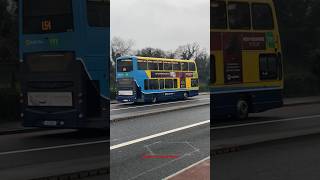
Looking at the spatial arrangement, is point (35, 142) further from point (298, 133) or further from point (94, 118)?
point (298, 133)

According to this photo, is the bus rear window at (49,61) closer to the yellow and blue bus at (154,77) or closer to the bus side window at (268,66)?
the bus side window at (268,66)

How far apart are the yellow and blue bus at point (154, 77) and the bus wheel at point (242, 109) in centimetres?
553

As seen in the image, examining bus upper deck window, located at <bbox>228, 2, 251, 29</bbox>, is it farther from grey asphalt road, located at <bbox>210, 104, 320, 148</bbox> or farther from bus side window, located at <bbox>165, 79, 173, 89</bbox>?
bus side window, located at <bbox>165, 79, 173, 89</bbox>

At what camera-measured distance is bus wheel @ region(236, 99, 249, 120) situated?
7.74m

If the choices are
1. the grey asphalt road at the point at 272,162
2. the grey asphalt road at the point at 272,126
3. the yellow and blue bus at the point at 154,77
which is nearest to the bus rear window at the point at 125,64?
the yellow and blue bus at the point at 154,77

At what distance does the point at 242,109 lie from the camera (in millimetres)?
8102

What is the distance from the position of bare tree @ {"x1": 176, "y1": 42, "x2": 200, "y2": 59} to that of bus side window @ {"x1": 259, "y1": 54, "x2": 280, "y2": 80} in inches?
228

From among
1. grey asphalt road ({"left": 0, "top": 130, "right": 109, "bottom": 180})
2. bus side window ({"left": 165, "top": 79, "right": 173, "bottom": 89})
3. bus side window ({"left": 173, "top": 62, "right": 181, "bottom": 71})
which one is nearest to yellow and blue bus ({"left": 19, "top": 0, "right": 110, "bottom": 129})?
grey asphalt road ({"left": 0, "top": 130, "right": 109, "bottom": 180})

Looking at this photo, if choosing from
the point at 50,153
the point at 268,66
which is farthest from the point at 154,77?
the point at 268,66

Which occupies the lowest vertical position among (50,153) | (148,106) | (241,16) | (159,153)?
(50,153)

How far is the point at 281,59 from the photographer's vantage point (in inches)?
323

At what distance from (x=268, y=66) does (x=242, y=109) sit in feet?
2.66

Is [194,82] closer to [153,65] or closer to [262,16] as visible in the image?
[153,65]

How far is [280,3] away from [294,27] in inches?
14.8
